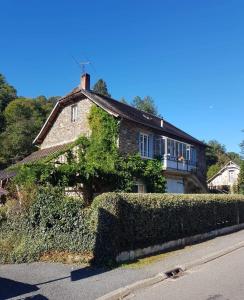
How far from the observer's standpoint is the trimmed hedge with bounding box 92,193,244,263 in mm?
11414

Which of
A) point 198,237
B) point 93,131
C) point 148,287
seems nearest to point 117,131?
point 93,131

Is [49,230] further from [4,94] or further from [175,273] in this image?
[4,94]

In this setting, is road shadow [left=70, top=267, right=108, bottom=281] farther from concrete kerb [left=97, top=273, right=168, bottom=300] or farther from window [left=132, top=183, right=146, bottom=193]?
window [left=132, top=183, right=146, bottom=193]

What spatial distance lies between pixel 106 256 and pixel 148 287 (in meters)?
2.44

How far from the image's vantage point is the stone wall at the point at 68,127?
28.1 metres

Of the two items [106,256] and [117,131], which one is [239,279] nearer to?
[106,256]

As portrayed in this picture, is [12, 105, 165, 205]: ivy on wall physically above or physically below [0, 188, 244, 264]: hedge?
above

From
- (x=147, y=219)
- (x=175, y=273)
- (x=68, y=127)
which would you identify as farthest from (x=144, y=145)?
(x=175, y=273)

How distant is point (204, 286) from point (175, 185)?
23.0m

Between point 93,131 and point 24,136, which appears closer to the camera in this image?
point 93,131

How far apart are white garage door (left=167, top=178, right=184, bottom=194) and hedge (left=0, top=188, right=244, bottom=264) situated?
15758mm

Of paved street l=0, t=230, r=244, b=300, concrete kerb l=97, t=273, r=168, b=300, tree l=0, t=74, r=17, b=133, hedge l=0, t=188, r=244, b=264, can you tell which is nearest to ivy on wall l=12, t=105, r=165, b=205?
hedge l=0, t=188, r=244, b=264

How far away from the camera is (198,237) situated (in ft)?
54.6

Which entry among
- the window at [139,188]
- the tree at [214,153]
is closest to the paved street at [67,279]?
the window at [139,188]
